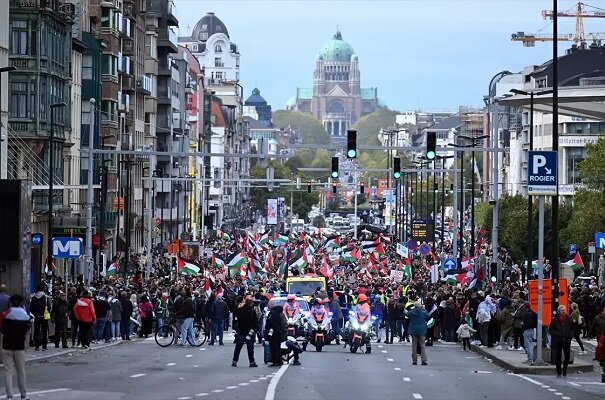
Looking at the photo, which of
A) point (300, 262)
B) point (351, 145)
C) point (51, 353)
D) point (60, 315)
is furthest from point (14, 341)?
point (300, 262)

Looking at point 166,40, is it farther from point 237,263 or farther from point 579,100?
point 579,100

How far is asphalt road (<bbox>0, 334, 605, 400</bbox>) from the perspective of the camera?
96.9 feet

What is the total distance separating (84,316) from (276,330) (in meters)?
7.75

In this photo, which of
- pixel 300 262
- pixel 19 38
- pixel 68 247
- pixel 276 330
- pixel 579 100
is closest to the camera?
pixel 276 330

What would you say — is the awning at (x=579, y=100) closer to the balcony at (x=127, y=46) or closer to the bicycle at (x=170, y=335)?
the bicycle at (x=170, y=335)

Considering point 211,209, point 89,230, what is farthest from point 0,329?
point 211,209

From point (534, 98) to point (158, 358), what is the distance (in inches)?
861

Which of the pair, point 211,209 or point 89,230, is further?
point 211,209

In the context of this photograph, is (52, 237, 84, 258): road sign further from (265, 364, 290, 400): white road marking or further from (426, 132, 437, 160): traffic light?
(265, 364, 290, 400): white road marking

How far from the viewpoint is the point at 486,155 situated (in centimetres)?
18162

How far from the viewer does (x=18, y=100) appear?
68812mm

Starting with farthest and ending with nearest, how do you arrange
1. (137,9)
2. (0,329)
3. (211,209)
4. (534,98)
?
1. (211,209)
2. (137,9)
3. (534,98)
4. (0,329)

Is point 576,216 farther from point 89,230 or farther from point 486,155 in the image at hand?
point 486,155

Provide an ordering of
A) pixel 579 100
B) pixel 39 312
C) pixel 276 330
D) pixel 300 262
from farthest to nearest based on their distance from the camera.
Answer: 1. pixel 300 262
2. pixel 579 100
3. pixel 39 312
4. pixel 276 330
